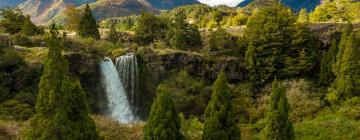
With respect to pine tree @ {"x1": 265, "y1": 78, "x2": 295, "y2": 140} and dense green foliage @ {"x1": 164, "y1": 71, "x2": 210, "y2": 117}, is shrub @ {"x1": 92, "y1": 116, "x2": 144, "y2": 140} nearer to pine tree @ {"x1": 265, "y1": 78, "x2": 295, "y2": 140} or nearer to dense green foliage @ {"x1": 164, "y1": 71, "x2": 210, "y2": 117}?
pine tree @ {"x1": 265, "y1": 78, "x2": 295, "y2": 140}

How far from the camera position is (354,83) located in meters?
37.8

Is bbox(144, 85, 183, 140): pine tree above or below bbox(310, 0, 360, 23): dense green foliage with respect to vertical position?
below

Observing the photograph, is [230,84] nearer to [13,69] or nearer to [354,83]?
[354,83]

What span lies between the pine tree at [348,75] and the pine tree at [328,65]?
2090 millimetres

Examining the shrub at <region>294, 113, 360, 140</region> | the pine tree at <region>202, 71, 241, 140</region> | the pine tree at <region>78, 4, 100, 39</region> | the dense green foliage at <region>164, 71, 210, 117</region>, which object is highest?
the pine tree at <region>78, 4, 100, 39</region>

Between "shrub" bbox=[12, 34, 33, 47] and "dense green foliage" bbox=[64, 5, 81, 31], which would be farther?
"dense green foliage" bbox=[64, 5, 81, 31]

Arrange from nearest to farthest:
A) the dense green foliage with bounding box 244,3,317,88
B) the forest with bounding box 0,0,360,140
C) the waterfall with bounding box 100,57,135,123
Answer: the forest with bounding box 0,0,360,140 → the waterfall with bounding box 100,57,135,123 → the dense green foliage with bounding box 244,3,317,88

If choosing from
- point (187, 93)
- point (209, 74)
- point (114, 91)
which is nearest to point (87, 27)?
point (114, 91)

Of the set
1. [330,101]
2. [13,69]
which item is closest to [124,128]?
[13,69]

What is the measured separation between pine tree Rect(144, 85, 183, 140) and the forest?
2640 mm

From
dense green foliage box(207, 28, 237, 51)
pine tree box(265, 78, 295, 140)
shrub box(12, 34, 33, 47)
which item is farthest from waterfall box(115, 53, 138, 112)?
pine tree box(265, 78, 295, 140)

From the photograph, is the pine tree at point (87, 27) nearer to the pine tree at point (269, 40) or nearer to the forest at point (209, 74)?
the forest at point (209, 74)

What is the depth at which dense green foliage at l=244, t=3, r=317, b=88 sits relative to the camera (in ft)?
141

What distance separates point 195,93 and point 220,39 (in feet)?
20.8
